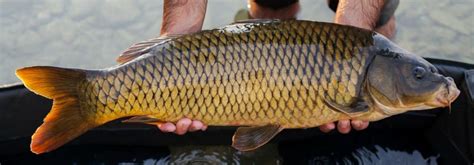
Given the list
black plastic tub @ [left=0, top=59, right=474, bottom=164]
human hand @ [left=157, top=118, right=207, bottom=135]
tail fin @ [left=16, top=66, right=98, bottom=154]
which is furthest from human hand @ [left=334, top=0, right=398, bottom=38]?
tail fin @ [left=16, top=66, right=98, bottom=154]

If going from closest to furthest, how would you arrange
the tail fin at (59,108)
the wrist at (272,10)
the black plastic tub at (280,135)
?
the tail fin at (59,108) < the black plastic tub at (280,135) < the wrist at (272,10)

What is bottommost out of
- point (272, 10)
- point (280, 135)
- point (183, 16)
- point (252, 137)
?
point (280, 135)

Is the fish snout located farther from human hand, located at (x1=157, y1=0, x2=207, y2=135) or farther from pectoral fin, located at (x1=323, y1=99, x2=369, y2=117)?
human hand, located at (x1=157, y1=0, x2=207, y2=135)

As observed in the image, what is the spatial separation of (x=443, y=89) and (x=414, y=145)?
51 centimetres

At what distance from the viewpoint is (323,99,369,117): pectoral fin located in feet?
3.64

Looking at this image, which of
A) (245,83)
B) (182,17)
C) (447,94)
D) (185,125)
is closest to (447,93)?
(447,94)

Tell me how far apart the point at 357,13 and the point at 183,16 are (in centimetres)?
45

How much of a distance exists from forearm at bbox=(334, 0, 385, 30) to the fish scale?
365mm

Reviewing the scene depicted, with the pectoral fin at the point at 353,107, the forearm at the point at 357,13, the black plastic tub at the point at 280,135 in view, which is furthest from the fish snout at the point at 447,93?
the forearm at the point at 357,13

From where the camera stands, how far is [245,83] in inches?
43.8

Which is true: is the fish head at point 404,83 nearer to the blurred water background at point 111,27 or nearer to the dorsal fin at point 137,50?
the dorsal fin at point 137,50

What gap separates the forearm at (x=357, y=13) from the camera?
1485 mm

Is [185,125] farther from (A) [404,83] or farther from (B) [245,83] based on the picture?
(A) [404,83]

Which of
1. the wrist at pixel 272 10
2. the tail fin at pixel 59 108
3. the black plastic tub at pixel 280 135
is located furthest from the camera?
the wrist at pixel 272 10
